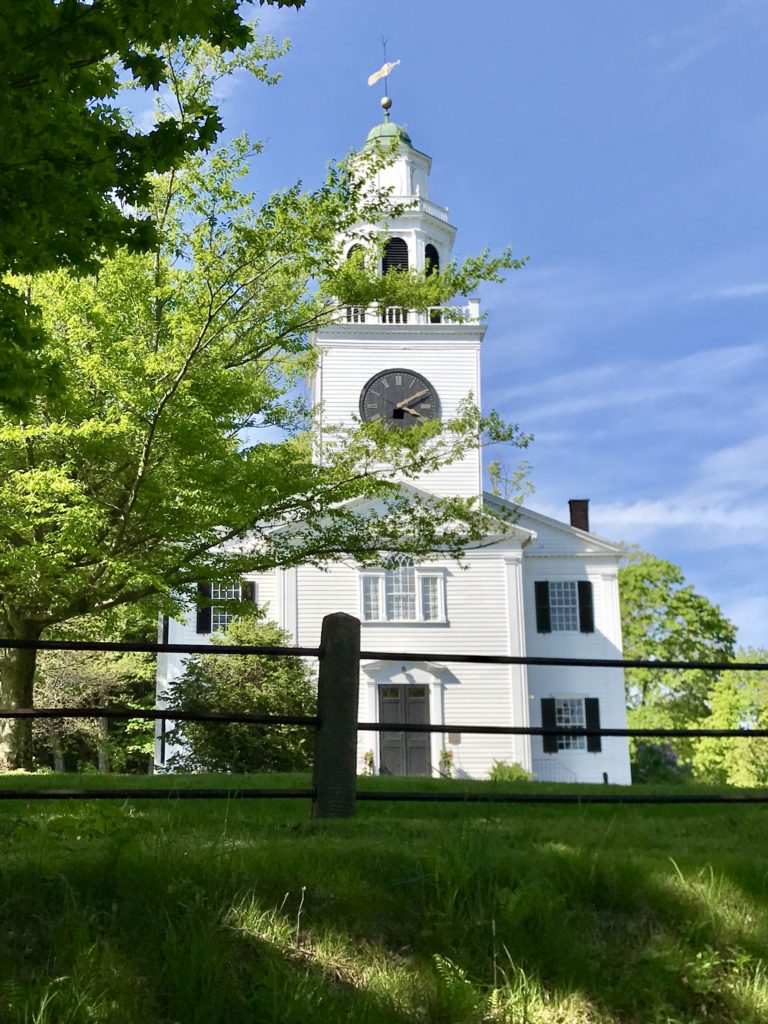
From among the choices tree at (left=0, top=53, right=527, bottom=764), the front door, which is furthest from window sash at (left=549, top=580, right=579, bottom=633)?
tree at (left=0, top=53, right=527, bottom=764)

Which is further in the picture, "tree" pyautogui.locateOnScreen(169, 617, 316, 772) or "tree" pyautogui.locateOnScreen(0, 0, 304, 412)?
"tree" pyautogui.locateOnScreen(169, 617, 316, 772)

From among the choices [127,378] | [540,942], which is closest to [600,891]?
[540,942]

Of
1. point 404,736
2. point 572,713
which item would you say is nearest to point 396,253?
point 404,736

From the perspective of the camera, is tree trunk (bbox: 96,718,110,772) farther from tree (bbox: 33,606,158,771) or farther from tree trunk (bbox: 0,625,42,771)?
tree trunk (bbox: 0,625,42,771)

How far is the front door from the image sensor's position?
29.8 metres

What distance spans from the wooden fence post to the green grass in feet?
3.43

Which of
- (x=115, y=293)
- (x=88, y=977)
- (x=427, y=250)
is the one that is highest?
(x=427, y=250)

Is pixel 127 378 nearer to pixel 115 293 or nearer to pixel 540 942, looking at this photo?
pixel 115 293

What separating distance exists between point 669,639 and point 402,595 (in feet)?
50.1

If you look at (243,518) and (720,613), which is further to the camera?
(720,613)

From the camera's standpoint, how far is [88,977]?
3918 mm

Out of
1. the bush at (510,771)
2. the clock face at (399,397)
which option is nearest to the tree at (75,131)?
the bush at (510,771)

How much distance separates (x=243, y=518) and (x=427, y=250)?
78.1 feet

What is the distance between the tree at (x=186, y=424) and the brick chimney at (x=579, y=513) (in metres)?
19.7
